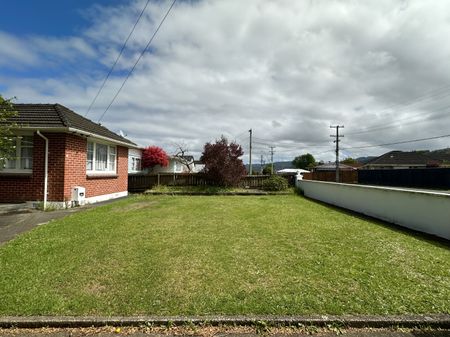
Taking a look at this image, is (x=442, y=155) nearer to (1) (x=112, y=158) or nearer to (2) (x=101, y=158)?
(1) (x=112, y=158)

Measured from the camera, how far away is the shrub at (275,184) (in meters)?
20.0

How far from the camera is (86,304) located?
3.63m

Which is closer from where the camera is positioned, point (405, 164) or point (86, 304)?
point (86, 304)

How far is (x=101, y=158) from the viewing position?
570 inches

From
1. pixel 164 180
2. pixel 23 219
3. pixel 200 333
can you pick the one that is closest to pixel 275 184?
pixel 164 180

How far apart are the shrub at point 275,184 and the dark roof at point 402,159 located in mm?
44226

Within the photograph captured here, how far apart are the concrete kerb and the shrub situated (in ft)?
54.6

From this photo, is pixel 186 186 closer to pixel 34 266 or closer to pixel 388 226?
pixel 388 226

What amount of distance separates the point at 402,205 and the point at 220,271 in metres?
6.59

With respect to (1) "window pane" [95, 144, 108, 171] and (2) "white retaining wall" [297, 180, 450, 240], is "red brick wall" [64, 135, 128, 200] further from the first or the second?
(2) "white retaining wall" [297, 180, 450, 240]

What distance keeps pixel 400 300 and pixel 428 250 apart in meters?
2.93

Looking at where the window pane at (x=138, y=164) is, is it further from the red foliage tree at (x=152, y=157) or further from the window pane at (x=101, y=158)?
the window pane at (x=101, y=158)

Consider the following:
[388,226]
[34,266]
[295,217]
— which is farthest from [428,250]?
[34,266]

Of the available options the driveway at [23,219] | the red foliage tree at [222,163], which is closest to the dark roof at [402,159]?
the red foliage tree at [222,163]
